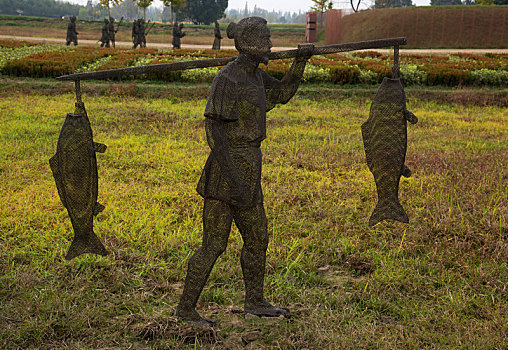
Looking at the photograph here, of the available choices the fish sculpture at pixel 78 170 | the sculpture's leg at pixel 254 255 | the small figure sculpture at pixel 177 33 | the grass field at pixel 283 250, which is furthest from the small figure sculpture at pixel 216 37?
the sculpture's leg at pixel 254 255

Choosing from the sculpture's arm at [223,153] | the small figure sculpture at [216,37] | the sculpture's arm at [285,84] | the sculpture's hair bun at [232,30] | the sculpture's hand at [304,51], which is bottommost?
the sculpture's arm at [223,153]

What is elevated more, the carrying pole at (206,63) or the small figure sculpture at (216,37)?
the small figure sculpture at (216,37)

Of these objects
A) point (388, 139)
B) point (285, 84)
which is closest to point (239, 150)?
point (285, 84)

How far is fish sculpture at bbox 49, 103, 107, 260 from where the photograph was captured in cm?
246

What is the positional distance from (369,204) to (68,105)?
21.7 feet

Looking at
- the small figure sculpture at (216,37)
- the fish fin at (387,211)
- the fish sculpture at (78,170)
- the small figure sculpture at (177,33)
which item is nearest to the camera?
the fish sculpture at (78,170)

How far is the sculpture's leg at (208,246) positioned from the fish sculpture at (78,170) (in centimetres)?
63

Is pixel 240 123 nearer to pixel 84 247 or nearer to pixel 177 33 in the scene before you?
pixel 84 247

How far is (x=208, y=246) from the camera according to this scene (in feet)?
8.29

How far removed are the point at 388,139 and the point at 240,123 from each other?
35.2 inches

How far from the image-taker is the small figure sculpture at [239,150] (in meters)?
2.27

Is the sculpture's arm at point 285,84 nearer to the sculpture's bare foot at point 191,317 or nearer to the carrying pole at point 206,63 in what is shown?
the carrying pole at point 206,63

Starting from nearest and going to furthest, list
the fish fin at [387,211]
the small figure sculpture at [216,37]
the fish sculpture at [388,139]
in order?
the fish sculpture at [388,139] → the fish fin at [387,211] → the small figure sculpture at [216,37]

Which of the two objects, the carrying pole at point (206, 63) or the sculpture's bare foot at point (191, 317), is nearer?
the carrying pole at point (206, 63)
